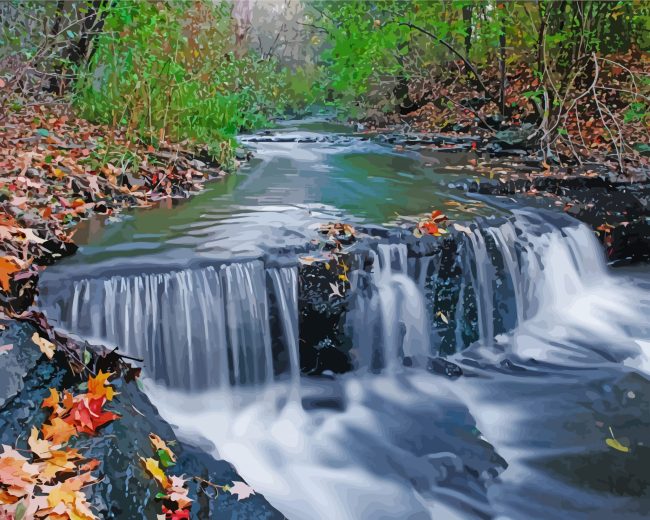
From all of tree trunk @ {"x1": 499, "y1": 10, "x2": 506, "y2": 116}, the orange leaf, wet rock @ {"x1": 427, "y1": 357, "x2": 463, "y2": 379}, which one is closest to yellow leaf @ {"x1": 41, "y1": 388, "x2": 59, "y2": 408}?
the orange leaf

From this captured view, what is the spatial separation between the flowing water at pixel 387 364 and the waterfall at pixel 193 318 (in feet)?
0.04

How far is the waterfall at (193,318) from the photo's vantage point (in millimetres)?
4488

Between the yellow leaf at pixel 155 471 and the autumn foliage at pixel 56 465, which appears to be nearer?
the autumn foliage at pixel 56 465

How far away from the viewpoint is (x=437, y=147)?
13211 millimetres

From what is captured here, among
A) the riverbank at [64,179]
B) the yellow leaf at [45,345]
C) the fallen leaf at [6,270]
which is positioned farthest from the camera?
the riverbank at [64,179]

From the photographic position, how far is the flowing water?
4.10 m

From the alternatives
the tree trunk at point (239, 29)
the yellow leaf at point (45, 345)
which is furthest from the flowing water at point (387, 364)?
the tree trunk at point (239, 29)

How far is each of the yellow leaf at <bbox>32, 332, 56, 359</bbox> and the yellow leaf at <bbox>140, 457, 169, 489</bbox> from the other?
984 mm

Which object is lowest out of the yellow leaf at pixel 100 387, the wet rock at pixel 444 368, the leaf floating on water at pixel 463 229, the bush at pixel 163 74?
the wet rock at pixel 444 368

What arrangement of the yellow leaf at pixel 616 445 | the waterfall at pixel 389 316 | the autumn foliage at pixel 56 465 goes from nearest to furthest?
1. the autumn foliage at pixel 56 465
2. the yellow leaf at pixel 616 445
3. the waterfall at pixel 389 316

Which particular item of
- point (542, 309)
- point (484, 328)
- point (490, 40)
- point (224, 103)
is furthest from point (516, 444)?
point (490, 40)

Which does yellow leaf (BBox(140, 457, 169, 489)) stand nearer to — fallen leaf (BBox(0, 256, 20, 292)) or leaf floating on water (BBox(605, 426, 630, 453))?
fallen leaf (BBox(0, 256, 20, 292))

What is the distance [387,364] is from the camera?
216 inches

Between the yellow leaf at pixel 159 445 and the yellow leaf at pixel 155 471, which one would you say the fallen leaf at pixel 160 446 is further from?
the yellow leaf at pixel 155 471
